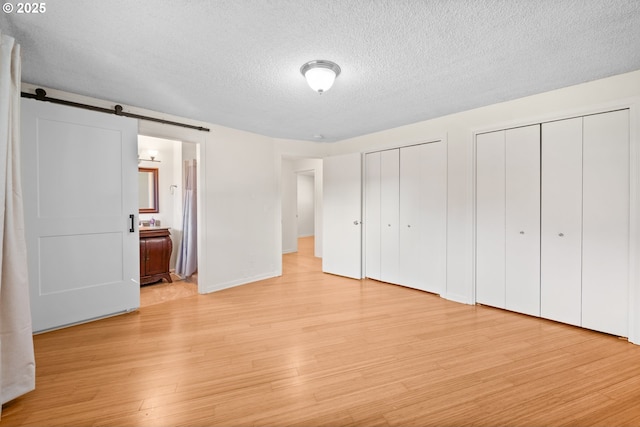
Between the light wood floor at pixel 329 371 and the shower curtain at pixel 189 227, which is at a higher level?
the shower curtain at pixel 189 227

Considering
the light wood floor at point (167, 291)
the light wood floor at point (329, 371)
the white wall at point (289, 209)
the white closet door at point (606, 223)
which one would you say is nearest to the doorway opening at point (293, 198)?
the white wall at point (289, 209)

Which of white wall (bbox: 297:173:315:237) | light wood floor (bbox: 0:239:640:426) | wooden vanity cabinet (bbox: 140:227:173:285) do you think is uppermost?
white wall (bbox: 297:173:315:237)

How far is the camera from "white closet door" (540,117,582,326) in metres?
2.77

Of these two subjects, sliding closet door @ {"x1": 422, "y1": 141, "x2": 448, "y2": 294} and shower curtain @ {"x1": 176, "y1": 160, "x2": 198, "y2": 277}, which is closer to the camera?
sliding closet door @ {"x1": 422, "y1": 141, "x2": 448, "y2": 294}

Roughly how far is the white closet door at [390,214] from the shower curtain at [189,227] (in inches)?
119

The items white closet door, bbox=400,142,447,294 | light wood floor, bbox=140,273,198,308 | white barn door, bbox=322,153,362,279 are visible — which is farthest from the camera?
white barn door, bbox=322,153,362,279

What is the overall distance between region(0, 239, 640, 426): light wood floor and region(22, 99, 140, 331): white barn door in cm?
27

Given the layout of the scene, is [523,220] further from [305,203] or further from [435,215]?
[305,203]

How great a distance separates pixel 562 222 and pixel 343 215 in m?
2.91

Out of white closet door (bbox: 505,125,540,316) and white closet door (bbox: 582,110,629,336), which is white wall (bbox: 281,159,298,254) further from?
white closet door (bbox: 582,110,629,336)

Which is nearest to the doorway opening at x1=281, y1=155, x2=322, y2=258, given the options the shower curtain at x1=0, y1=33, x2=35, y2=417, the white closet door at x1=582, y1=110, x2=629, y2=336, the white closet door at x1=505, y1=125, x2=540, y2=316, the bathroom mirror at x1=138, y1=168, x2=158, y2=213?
the bathroom mirror at x1=138, y1=168, x2=158, y2=213

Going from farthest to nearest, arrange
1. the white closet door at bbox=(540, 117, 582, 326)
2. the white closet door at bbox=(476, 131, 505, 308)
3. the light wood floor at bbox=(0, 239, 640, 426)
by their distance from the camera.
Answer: the white closet door at bbox=(476, 131, 505, 308)
the white closet door at bbox=(540, 117, 582, 326)
the light wood floor at bbox=(0, 239, 640, 426)

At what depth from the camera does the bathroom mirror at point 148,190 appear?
15.7 ft

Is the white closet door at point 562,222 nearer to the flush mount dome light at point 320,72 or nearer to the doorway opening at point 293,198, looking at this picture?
the flush mount dome light at point 320,72
